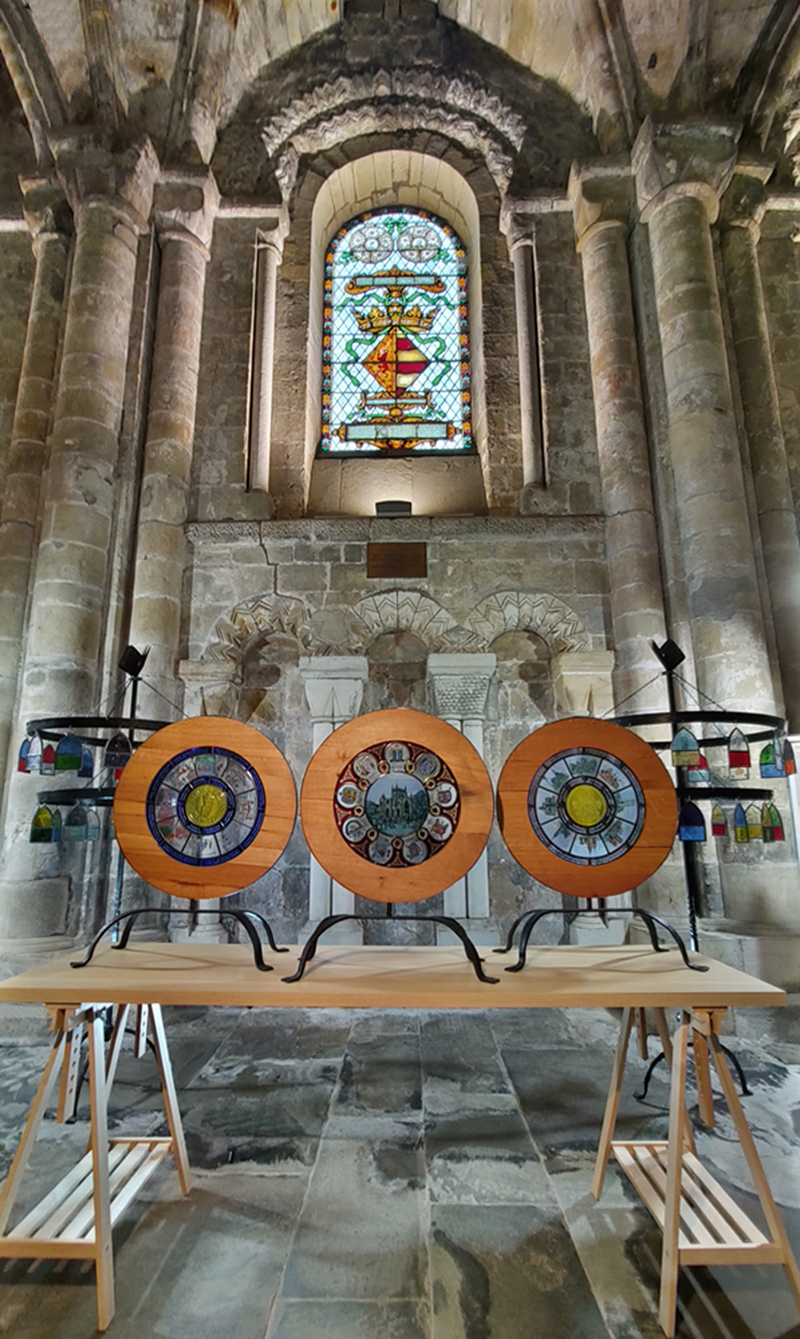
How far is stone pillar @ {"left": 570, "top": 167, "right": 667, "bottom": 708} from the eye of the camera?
495 centimetres

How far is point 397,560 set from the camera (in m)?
5.22

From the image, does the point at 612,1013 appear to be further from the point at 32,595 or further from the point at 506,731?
the point at 32,595

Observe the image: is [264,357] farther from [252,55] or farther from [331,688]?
[331,688]

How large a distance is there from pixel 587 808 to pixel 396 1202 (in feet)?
4.34

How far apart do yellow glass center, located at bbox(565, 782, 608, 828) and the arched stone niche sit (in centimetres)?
377

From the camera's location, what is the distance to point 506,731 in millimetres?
5164

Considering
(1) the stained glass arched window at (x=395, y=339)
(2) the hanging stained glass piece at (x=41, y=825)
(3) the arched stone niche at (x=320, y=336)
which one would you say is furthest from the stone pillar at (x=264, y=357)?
(2) the hanging stained glass piece at (x=41, y=825)

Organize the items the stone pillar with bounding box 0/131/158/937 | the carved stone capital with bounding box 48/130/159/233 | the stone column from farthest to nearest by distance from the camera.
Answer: the carved stone capital with bounding box 48/130/159/233
the stone column
the stone pillar with bounding box 0/131/158/937

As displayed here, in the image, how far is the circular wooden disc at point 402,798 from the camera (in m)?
2.15

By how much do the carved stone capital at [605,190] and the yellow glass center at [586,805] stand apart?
215 inches

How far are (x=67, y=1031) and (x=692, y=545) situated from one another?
448 centimetres

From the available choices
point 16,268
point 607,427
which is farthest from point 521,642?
point 16,268

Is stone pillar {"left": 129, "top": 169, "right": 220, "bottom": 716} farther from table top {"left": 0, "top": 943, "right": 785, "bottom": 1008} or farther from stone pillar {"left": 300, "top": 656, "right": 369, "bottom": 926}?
table top {"left": 0, "top": 943, "right": 785, "bottom": 1008}

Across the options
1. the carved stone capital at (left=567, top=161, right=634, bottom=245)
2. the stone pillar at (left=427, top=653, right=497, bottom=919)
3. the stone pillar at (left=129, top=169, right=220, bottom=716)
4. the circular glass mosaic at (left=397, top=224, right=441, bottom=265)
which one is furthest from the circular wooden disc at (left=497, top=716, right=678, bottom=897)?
the circular glass mosaic at (left=397, top=224, right=441, bottom=265)
